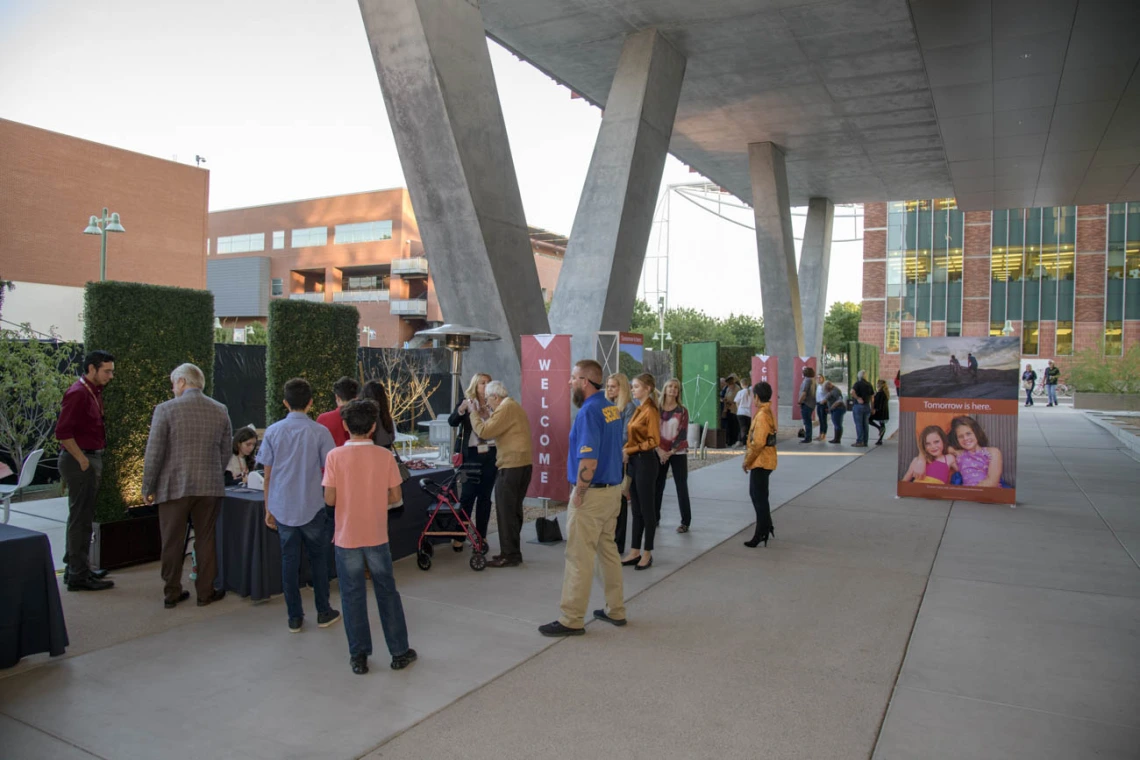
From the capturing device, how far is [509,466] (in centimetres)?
708

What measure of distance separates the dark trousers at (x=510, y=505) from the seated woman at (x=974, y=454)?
265 inches

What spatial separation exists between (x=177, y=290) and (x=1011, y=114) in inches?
638

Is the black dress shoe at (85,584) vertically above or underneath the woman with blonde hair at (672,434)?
underneath

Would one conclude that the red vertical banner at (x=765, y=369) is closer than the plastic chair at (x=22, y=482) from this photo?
No

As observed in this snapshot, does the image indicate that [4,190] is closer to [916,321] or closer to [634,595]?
[634,595]

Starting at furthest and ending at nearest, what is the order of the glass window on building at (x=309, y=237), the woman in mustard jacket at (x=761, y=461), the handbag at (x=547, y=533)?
1. the glass window on building at (x=309, y=237)
2. the handbag at (x=547, y=533)
3. the woman in mustard jacket at (x=761, y=461)

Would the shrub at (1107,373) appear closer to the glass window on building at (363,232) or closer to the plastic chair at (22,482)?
the plastic chair at (22,482)

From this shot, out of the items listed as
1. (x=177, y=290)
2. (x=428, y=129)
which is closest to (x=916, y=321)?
(x=428, y=129)

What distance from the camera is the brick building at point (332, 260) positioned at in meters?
60.3

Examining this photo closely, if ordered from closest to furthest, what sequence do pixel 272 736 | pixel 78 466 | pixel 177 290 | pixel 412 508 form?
pixel 272 736, pixel 78 466, pixel 412 508, pixel 177 290

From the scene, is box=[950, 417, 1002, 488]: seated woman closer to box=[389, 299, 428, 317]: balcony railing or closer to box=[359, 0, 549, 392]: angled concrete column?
box=[359, 0, 549, 392]: angled concrete column

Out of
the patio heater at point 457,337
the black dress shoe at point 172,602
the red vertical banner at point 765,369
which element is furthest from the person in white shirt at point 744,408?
the black dress shoe at point 172,602

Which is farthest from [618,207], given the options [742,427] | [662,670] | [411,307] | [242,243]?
[242,243]

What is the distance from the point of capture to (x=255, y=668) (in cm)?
468
